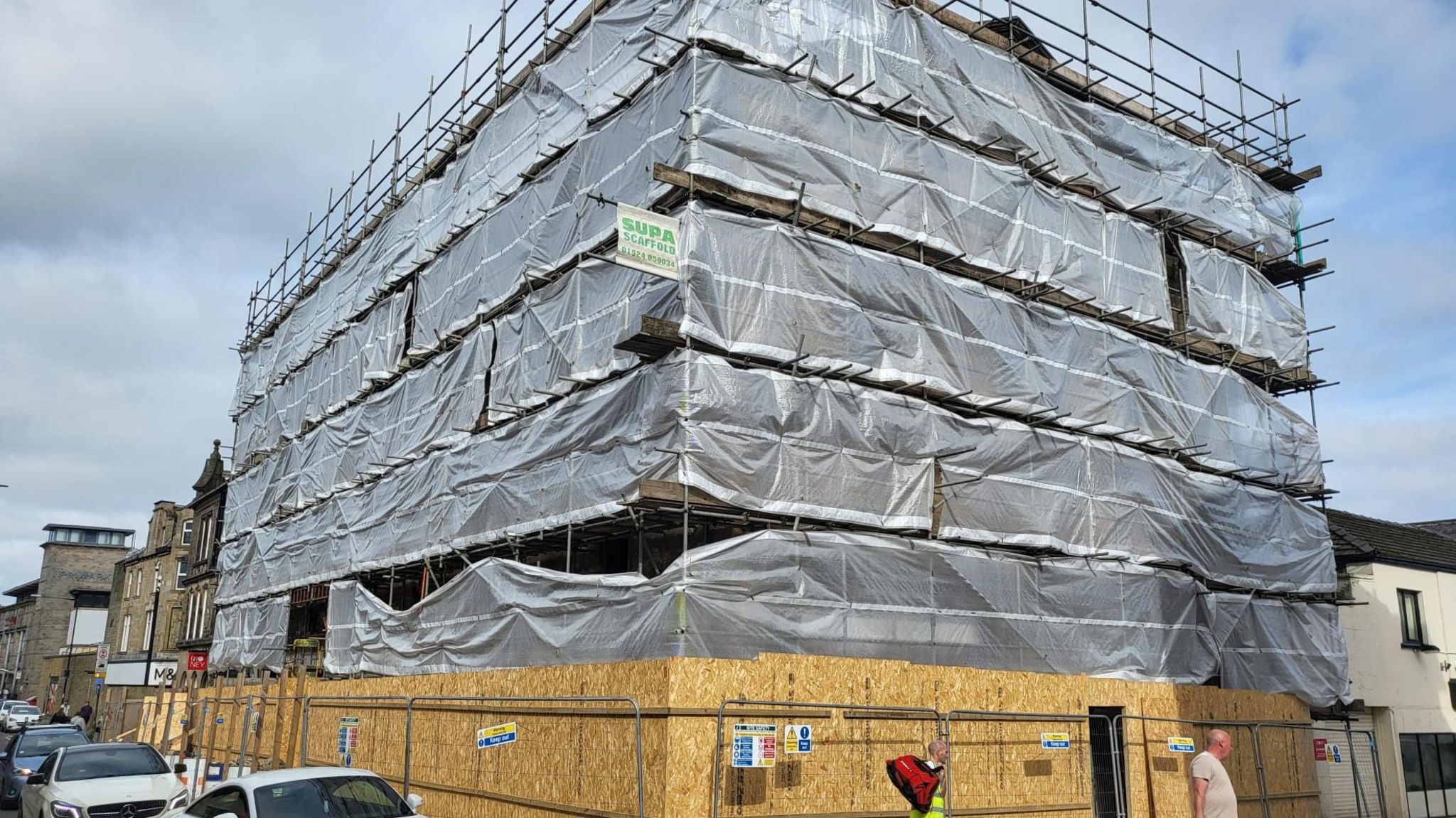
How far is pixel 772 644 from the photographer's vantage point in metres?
14.9

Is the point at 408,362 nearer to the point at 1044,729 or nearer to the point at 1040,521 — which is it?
the point at 1040,521

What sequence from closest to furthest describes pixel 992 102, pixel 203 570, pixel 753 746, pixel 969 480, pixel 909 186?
pixel 753 746 → pixel 969 480 → pixel 909 186 → pixel 992 102 → pixel 203 570

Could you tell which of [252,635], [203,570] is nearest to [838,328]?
[252,635]

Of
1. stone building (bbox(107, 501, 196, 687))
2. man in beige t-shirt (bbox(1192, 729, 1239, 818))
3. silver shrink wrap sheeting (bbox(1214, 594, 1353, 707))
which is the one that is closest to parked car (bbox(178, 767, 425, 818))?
man in beige t-shirt (bbox(1192, 729, 1239, 818))

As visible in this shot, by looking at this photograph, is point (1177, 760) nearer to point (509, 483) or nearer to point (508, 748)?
point (508, 748)

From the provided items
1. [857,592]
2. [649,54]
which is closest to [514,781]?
[857,592]

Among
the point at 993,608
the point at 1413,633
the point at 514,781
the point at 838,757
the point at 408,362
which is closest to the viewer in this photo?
the point at 838,757

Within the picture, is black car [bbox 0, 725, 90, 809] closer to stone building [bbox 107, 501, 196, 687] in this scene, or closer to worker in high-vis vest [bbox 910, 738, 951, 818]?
worker in high-vis vest [bbox 910, 738, 951, 818]

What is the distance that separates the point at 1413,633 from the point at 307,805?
2430cm

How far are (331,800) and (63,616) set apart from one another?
325ft

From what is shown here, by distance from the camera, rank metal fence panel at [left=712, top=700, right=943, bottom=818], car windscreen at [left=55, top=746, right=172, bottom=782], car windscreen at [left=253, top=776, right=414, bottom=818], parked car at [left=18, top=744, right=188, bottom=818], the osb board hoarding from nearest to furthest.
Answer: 1. car windscreen at [left=253, top=776, right=414, bottom=818]
2. metal fence panel at [left=712, top=700, right=943, bottom=818]
3. the osb board hoarding
4. parked car at [left=18, top=744, right=188, bottom=818]
5. car windscreen at [left=55, top=746, right=172, bottom=782]

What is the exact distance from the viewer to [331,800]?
35.1 feet

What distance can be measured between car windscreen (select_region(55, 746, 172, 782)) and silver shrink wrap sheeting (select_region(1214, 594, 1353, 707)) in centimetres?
1737

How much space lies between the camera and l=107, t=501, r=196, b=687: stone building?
52.1m
